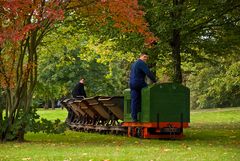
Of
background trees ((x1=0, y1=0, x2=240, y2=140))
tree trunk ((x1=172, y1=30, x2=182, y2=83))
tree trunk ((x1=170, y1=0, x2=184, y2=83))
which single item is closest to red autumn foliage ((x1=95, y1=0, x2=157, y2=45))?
background trees ((x1=0, y1=0, x2=240, y2=140))

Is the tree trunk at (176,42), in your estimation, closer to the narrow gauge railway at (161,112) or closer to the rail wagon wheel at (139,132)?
the narrow gauge railway at (161,112)

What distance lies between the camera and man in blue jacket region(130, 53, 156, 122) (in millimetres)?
14852

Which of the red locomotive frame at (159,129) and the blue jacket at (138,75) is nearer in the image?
the red locomotive frame at (159,129)

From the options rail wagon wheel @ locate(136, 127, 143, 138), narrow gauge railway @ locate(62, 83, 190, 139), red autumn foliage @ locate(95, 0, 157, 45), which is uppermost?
red autumn foliage @ locate(95, 0, 157, 45)

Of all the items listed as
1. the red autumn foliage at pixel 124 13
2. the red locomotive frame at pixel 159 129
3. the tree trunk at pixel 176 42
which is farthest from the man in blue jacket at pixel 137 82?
the tree trunk at pixel 176 42

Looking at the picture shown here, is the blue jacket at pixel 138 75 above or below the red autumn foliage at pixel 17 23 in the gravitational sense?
below

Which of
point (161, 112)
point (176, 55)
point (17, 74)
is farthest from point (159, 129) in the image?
point (176, 55)

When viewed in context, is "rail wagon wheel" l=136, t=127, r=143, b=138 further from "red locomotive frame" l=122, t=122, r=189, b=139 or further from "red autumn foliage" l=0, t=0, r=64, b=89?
"red autumn foliage" l=0, t=0, r=64, b=89

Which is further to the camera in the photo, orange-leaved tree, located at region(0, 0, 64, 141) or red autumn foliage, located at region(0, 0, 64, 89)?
orange-leaved tree, located at region(0, 0, 64, 141)

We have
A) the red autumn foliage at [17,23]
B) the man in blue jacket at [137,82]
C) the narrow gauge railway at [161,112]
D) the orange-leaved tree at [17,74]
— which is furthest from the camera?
the man in blue jacket at [137,82]

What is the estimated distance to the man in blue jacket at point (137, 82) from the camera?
1485 cm

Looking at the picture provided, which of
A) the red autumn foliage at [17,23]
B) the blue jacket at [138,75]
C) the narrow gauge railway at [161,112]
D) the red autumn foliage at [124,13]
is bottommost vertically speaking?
the narrow gauge railway at [161,112]

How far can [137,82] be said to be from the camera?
1490cm

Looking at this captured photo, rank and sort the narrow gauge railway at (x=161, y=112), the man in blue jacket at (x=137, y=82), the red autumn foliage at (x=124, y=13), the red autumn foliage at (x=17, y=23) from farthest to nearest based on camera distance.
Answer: the man in blue jacket at (x=137, y=82)
the narrow gauge railway at (x=161, y=112)
the red autumn foliage at (x=124, y=13)
the red autumn foliage at (x=17, y=23)
